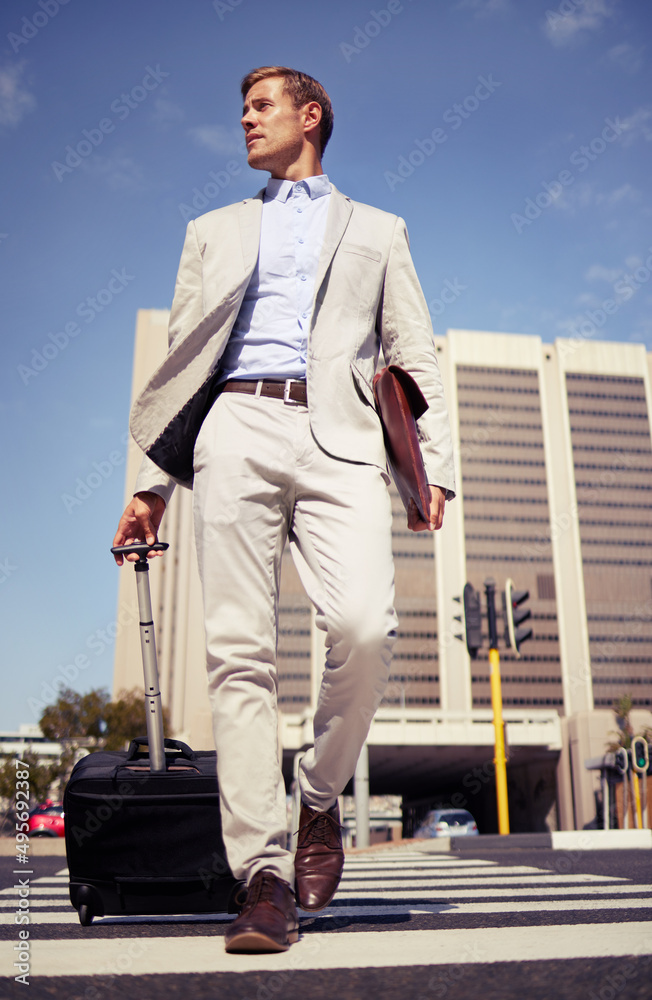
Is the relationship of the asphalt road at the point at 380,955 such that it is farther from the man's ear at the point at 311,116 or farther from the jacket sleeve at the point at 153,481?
the man's ear at the point at 311,116

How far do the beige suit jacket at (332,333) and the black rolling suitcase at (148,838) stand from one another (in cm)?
41

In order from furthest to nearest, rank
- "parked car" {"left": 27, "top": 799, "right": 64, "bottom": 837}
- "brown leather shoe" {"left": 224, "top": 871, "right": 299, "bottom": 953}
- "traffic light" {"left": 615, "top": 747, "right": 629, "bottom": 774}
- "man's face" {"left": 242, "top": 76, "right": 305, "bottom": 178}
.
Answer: "parked car" {"left": 27, "top": 799, "right": 64, "bottom": 837}
"traffic light" {"left": 615, "top": 747, "right": 629, "bottom": 774}
"man's face" {"left": 242, "top": 76, "right": 305, "bottom": 178}
"brown leather shoe" {"left": 224, "top": 871, "right": 299, "bottom": 953}

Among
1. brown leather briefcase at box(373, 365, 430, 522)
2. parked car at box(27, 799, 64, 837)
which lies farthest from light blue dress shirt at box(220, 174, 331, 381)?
parked car at box(27, 799, 64, 837)

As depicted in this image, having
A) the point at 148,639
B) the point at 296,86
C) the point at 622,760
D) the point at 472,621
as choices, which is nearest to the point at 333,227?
the point at 296,86

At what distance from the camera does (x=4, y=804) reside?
2270 cm

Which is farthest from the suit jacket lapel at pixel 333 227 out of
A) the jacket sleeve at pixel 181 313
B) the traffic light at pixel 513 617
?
the traffic light at pixel 513 617

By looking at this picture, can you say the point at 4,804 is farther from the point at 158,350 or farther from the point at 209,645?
the point at 158,350

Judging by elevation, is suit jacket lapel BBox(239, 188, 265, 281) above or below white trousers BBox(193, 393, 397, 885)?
above

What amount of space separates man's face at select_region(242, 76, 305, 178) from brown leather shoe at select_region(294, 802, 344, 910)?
2.08m

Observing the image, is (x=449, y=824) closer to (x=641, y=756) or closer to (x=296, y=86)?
(x=641, y=756)

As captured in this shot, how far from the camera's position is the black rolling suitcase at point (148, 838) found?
101 inches

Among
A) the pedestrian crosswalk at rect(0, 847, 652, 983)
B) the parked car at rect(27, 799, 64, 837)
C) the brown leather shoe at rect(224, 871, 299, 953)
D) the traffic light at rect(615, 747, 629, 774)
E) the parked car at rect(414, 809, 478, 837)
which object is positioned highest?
the brown leather shoe at rect(224, 871, 299, 953)

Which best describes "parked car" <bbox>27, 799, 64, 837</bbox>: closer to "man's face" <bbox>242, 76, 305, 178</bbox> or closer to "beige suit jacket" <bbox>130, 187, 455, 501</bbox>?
"beige suit jacket" <bbox>130, 187, 455, 501</bbox>

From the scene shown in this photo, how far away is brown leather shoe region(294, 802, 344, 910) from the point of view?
239 centimetres
